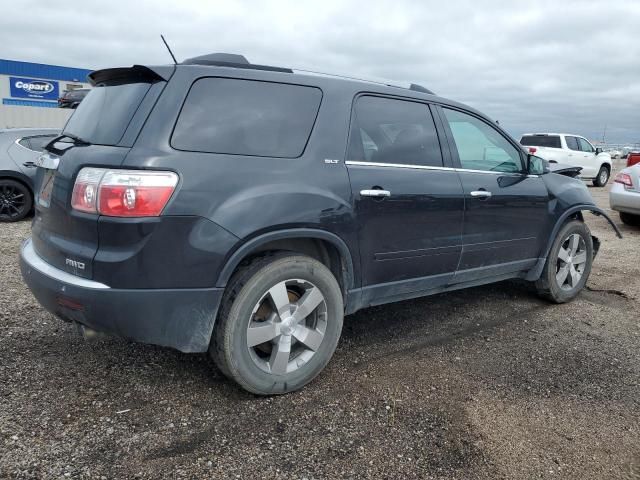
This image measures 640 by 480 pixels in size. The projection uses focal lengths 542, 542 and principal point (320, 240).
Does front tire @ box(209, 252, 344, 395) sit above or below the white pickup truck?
below

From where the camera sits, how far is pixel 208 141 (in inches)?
107

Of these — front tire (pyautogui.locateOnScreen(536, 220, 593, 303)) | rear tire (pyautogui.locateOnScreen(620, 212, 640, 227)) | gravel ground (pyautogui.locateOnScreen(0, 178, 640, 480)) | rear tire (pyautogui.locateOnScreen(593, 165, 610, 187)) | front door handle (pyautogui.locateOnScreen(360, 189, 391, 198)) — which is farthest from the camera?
rear tire (pyautogui.locateOnScreen(593, 165, 610, 187))

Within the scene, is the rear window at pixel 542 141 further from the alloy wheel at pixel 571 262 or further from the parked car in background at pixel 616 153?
the parked car in background at pixel 616 153

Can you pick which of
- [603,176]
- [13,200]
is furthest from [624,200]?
[603,176]

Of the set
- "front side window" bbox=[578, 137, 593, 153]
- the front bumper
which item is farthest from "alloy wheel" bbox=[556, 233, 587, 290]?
"front side window" bbox=[578, 137, 593, 153]

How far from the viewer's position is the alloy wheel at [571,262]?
488 centimetres

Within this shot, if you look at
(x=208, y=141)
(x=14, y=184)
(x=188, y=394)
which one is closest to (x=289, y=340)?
(x=188, y=394)

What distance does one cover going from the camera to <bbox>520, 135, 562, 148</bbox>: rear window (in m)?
18.0

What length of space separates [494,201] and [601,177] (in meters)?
18.2

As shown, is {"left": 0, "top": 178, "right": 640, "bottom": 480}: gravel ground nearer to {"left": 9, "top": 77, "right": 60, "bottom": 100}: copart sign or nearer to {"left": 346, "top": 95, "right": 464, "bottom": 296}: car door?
{"left": 346, "top": 95, "right": 464, "bottom": 296}: car door

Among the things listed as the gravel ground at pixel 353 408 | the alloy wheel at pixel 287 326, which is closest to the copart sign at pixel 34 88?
the gravel ground at pixel 353 408

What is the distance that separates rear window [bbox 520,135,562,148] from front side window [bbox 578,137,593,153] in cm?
132

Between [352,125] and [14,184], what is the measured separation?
6725mm

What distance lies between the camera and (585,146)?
62.4 feet
